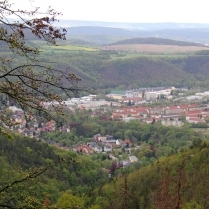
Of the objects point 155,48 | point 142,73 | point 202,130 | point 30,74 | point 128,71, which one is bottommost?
point 142,73

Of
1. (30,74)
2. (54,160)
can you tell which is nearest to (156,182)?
(54,160)

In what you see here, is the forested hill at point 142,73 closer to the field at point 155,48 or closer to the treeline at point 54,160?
the field at point 155,48

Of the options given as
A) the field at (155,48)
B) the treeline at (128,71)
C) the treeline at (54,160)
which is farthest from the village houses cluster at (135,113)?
the field at (155,48)

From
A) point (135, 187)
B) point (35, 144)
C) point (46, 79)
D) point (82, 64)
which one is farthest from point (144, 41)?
point (46, 79)

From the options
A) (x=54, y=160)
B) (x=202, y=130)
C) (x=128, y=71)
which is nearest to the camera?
(x=54, y=160)

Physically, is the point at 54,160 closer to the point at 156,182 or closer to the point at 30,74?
the point at 156,182

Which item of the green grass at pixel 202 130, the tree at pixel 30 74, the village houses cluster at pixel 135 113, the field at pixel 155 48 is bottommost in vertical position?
the village houses cluster at pixel 135 113

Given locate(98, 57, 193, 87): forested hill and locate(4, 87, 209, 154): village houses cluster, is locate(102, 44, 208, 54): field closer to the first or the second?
locate(98, 57, 193, 87): forested hill

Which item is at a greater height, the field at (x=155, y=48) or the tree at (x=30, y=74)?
the tree at (x=30, y=74)

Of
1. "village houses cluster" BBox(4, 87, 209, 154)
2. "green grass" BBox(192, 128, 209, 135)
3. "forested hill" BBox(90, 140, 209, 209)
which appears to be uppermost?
"forested hill" BBox(90, 140, 209, 209)

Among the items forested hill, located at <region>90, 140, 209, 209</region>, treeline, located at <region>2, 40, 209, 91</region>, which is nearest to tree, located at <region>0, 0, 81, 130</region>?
forested hill, located at <region>90, 140, 209, 209</region>

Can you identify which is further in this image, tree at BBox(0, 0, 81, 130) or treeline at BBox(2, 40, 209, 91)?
treeline at BBox(2, 40, 209, 91)

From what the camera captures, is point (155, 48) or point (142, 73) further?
point (155, 48)
